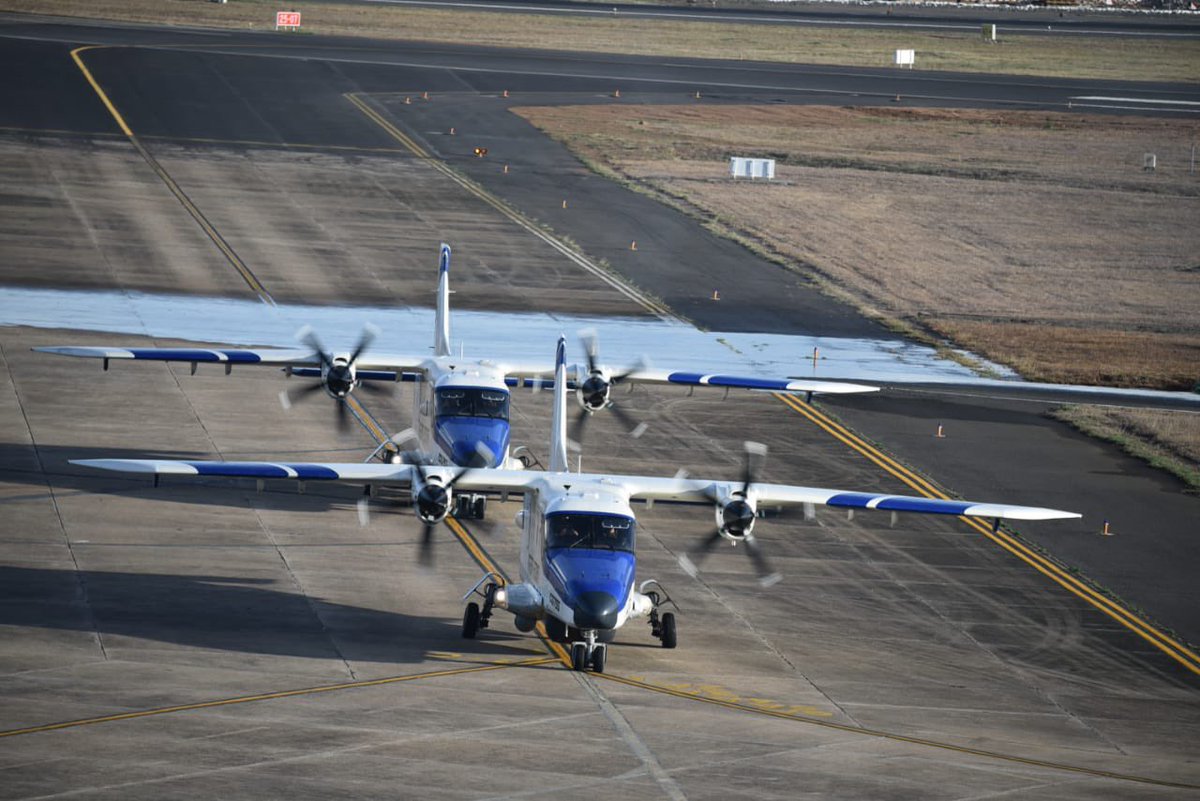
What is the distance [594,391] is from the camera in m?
43.2

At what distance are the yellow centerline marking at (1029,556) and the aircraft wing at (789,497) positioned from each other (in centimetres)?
393

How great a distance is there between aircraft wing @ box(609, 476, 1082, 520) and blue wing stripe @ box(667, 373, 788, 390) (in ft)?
31.7

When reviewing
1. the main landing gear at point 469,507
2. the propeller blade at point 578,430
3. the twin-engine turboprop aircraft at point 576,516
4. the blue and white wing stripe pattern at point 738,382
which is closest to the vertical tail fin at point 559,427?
the twin-engine turboprop aircraft at point 576,516

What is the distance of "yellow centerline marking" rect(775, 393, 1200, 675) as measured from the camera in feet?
120

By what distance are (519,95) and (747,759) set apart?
88239mm

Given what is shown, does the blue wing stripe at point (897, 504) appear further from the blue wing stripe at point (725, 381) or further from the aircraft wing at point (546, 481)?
the blue wing stripe at point (725, 381)

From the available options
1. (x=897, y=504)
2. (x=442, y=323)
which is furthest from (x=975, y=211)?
(x=897, y=504)

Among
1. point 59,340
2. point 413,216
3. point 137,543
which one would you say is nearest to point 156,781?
point 137,543

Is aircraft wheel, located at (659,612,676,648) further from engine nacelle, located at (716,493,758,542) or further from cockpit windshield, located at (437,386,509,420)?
cockpit windshield, located at (437,386,509,420)

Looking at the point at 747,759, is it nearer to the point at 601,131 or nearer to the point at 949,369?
the point at 949,369

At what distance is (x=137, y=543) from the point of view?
124 ft

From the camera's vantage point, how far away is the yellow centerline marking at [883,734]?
93.5ft

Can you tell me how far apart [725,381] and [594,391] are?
394 cm

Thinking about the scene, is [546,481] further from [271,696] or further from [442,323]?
[442,323]
